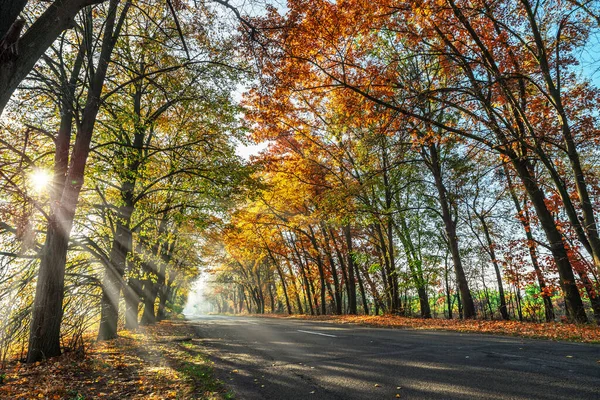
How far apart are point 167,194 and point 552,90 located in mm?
14953

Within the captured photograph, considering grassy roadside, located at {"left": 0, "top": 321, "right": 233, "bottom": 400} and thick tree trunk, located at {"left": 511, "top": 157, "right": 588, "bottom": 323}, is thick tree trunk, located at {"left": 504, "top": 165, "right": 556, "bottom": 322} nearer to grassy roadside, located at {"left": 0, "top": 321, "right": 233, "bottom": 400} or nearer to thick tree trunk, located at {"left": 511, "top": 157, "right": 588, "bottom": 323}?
thick tree trunk, located at {"left": 511, "top": 157, "right": 588, "bottom": 323}

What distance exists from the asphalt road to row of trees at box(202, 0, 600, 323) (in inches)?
222

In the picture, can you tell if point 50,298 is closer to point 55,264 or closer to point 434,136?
point 55,264

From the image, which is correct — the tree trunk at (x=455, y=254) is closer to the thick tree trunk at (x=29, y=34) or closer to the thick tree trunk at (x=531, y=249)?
the thick tree trunk at (x=531, y=249)

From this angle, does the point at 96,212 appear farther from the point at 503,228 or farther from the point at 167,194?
A: the point at 503,228

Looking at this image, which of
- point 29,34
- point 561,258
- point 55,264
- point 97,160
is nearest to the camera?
point 29,34

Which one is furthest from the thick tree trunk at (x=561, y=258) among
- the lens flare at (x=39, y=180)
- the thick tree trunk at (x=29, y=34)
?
the lens flare at (x=39, y=180)

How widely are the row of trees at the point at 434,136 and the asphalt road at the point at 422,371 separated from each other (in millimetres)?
5650

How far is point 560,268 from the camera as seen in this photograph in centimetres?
1125

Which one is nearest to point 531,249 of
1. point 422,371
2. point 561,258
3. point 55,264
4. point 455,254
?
point 455,254

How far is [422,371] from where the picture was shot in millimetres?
4953

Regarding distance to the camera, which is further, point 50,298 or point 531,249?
point 531,249

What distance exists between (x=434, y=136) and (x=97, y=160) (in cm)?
1235

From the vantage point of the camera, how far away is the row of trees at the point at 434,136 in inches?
389
